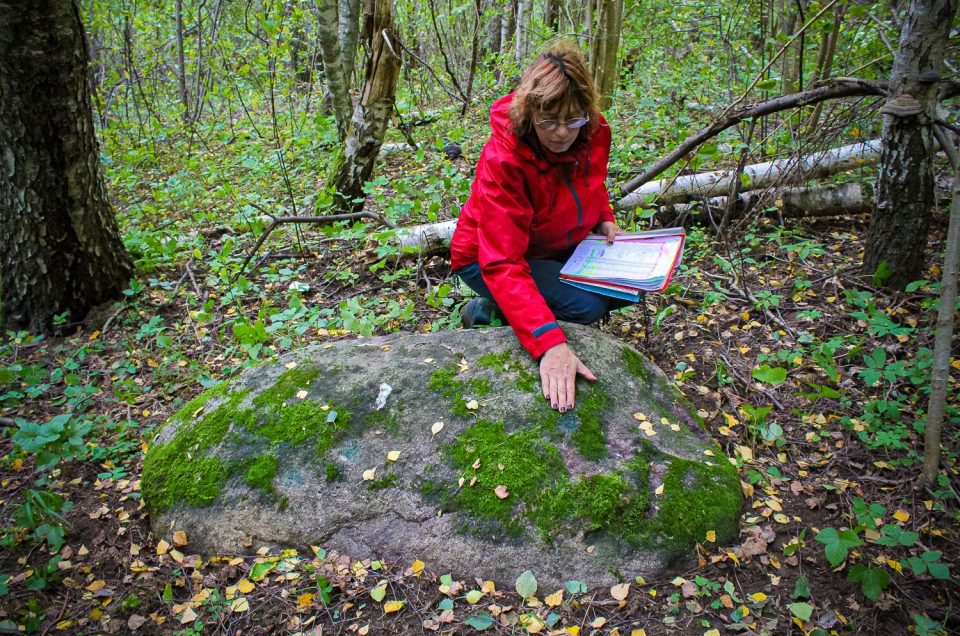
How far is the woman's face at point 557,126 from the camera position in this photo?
2271mm

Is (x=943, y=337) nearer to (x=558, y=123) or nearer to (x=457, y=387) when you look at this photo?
(x=558, y=123)

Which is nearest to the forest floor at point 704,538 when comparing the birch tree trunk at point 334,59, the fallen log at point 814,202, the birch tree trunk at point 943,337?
the birch tree trunk at point 943,337

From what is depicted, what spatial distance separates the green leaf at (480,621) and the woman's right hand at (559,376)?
84 centimetres

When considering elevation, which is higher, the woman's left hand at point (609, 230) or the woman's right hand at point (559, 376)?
the woman's left hand at point (609, 230)

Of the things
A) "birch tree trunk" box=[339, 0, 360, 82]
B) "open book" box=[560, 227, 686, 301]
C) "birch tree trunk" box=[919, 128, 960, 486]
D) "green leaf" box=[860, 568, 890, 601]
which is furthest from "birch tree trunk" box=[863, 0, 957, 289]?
"birch tree trunk" box=[339, 0, 360, 82]

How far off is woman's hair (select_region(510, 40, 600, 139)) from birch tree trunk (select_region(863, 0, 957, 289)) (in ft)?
5.65

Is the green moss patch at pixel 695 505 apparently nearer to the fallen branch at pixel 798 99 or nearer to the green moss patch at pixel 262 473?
the green moss patch at pixel 262 473

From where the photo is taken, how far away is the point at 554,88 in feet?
7.25

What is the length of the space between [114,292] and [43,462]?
83.5 inches

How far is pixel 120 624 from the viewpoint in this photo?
1908 millimetres

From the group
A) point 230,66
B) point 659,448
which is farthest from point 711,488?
point 230,66

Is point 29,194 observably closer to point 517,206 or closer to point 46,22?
point 46,22

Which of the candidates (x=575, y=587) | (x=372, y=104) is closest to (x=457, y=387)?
(x=575, y=587)

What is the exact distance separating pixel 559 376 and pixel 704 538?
32.0 inches
